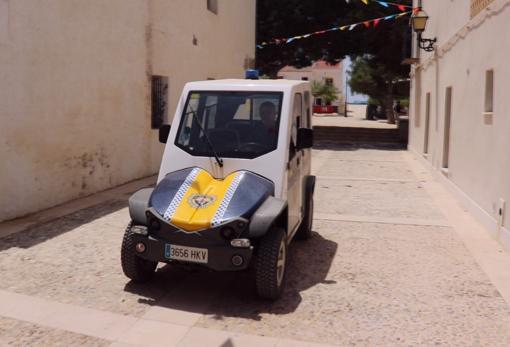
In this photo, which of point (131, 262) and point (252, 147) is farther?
point (252, 147)

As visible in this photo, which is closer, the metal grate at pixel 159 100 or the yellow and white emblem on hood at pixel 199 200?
the yellow and white emblem on hood at pixel 199 200

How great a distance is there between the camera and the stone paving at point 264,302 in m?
4.25

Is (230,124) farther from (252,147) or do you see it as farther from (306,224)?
(306,224)

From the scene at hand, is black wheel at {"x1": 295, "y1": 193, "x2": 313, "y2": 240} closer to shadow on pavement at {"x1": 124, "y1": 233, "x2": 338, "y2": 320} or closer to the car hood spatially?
shadow on pavement at {"x1": 124, "y1": 233, "x2": 338, "y2": 320}

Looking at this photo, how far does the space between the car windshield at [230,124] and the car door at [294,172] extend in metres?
0.29

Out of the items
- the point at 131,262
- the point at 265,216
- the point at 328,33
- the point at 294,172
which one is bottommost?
the point at 131,262

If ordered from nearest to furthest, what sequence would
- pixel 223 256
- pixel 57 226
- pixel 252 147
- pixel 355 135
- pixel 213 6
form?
1. pixel 223 256
2. pixel 252 147
3. pixel 57 226
4. pixel 213 6
5. pixel 355 135

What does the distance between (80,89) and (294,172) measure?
5305 mm

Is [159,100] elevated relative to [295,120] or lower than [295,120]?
elevated

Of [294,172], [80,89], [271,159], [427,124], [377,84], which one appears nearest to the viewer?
[271,159]

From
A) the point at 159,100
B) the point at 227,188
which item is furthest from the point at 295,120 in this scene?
the point at 159,100

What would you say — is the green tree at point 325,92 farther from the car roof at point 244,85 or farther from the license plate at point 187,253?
the license plate at point 187,253

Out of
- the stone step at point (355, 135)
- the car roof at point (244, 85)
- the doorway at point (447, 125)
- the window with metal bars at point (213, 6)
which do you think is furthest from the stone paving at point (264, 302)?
the stone step at point (355, 135)

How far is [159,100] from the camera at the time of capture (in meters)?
13.1
